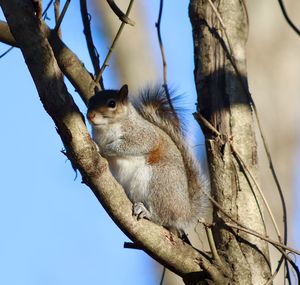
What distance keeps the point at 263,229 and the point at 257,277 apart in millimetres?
195

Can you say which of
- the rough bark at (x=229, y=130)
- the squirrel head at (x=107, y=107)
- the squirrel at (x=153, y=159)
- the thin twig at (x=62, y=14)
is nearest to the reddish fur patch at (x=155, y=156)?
the squirrel at (x=153, y=159)

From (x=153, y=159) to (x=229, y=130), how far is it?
488 mm

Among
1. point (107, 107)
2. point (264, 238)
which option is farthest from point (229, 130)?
point (107, 107)

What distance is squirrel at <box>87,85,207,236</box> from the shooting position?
3.01 meters

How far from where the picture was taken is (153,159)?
307 centimetres

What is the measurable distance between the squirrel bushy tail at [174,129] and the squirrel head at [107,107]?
10 cm

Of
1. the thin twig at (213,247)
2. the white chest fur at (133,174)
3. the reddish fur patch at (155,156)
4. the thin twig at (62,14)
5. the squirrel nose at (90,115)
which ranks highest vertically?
the thin twig at (62,14)

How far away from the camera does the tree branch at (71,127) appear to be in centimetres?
198

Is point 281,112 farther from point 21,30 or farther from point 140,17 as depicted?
point 21,30

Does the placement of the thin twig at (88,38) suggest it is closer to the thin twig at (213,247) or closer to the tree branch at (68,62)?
the tree branch at (68,62)

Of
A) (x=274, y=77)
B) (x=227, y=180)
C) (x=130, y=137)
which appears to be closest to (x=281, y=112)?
(x=274, y=77)

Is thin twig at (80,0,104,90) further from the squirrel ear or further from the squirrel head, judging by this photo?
the squirrel ear

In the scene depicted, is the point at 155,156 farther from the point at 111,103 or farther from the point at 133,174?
the point at 111,103

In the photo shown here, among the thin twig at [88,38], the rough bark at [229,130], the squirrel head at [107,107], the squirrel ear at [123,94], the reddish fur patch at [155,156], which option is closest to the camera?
the rough bark at [229,130]
